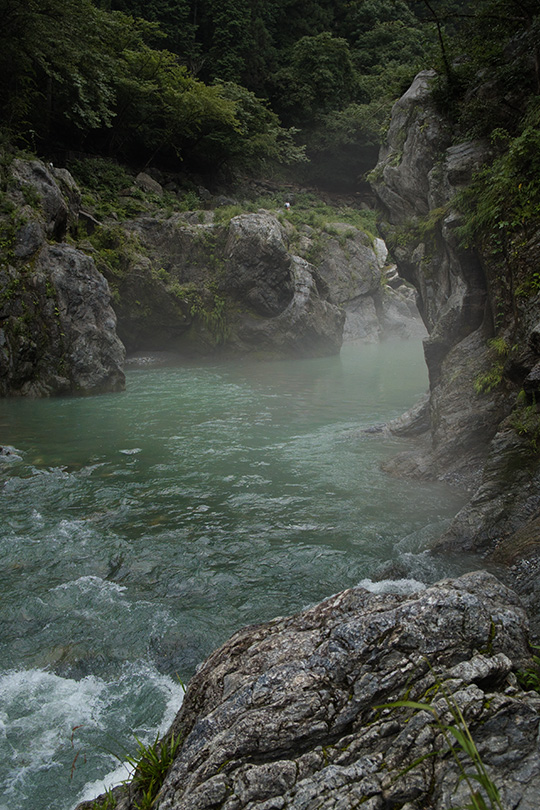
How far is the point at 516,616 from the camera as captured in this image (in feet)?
9.66

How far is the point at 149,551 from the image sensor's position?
6172 mm

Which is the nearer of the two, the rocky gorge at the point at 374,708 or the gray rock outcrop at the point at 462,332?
the rocky gorge at the point at 374,708

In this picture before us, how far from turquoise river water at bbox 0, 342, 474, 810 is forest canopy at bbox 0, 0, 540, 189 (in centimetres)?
673

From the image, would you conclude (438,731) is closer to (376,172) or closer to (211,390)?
(376,172)

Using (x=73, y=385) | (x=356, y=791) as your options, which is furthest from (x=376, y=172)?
(x=356, y=791)

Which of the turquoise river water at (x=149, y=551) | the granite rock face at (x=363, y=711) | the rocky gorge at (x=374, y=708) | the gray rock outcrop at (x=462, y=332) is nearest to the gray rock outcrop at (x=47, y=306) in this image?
the turquoise river water at (x=149, y=551)

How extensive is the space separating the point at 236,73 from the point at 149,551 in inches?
1424

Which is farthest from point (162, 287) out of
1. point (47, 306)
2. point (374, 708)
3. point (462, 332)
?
point (374, 708)

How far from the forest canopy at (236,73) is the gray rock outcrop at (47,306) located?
3274mm

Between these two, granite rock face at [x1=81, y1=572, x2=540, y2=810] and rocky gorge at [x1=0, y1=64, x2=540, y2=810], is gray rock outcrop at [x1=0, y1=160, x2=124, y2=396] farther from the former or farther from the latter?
granite rock face at [x1=81, y1=572, x2=540, y2=810]

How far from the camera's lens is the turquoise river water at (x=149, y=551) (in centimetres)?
370

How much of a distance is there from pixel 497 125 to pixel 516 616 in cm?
820

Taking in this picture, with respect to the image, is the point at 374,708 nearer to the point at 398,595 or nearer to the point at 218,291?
the point at 398,595

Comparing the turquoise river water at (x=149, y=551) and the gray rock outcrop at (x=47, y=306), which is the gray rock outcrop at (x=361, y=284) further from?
the turquoise river water at (x=149, y=551)
